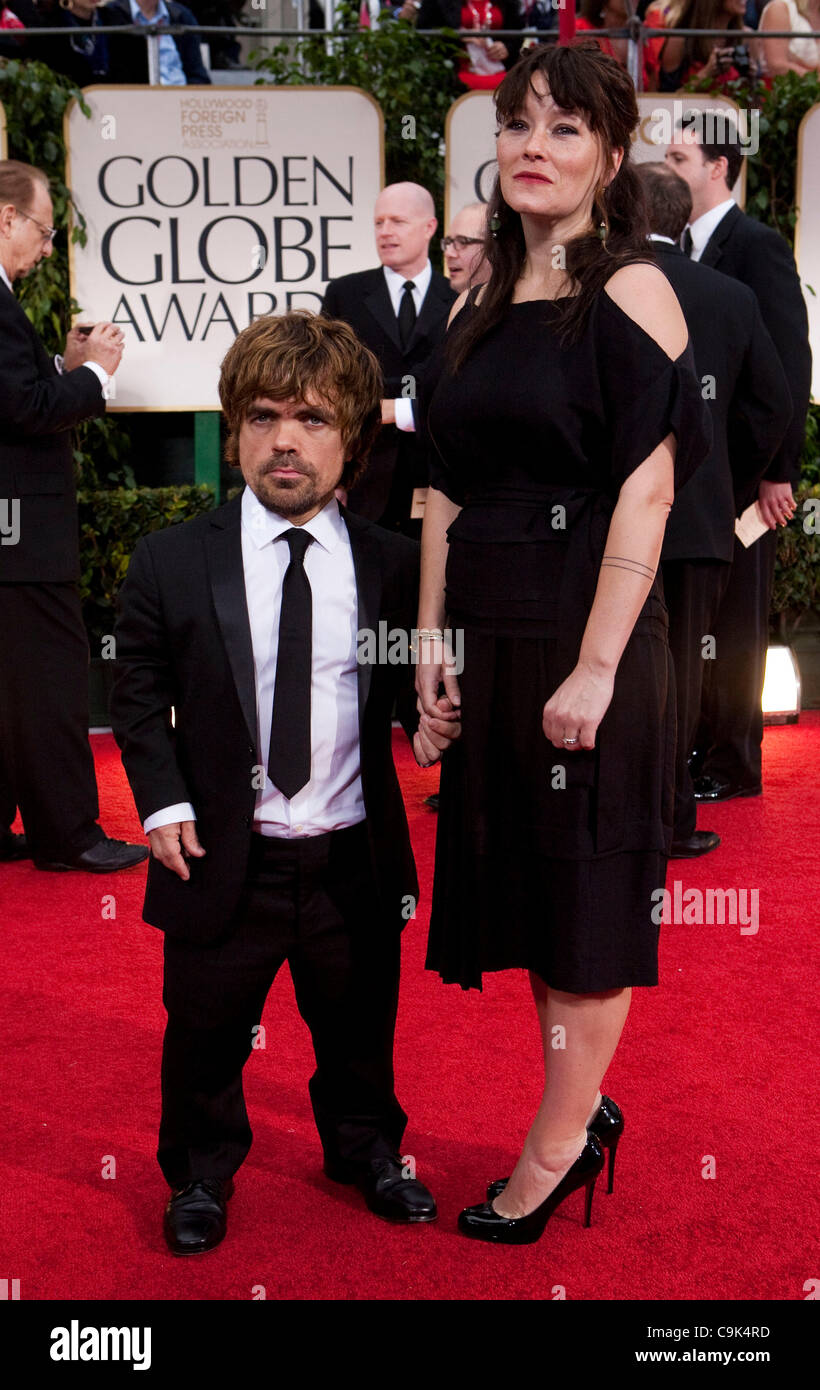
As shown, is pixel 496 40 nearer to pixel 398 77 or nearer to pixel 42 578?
pixel 398 77

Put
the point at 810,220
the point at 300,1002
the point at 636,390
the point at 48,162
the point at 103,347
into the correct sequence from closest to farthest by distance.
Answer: the point at 636,390 < the point at 300,1002 < the point at 103,347 < the point at 48,162 < the point at 810,220

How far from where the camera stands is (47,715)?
400 centimetres

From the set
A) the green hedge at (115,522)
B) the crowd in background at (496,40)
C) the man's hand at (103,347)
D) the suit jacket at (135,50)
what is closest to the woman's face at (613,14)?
the crowd in background at (496,40)

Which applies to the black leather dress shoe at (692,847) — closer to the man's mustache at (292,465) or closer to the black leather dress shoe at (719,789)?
the black leather dress shoe at (719,789)

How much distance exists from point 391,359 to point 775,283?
1.19 meters

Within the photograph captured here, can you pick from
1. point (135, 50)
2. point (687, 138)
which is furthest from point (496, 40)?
point (687, 138)

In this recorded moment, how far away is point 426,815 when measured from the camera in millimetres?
4512

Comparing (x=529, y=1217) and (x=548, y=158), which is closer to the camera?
(x=548, y=158)

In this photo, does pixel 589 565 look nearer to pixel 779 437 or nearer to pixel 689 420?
pixel 689 420

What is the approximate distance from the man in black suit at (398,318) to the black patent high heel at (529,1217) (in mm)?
2736

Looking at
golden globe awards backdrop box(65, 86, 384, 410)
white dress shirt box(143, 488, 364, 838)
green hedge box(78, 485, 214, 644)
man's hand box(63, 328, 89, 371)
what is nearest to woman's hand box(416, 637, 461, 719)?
white dress shirt box(143, 488, 364, 838)

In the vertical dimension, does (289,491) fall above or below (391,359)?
below

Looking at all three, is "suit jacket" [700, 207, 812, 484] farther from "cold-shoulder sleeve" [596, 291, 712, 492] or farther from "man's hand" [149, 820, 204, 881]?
"man's hand" [149, 820, 204, 881]

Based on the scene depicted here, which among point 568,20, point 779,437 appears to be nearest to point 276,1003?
point 779,437
